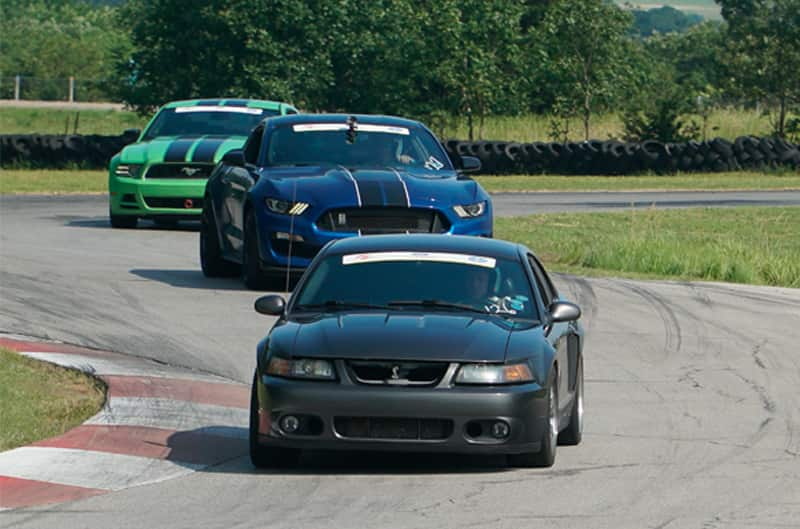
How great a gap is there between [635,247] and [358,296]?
1126cm

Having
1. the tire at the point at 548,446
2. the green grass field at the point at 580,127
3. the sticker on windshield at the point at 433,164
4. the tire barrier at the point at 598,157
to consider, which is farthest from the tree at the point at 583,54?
the tire at the point at 548,446

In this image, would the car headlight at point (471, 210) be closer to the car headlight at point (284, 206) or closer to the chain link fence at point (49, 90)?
the car headlight at point (284, 206)

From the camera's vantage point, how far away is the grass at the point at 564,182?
3362 centimetres

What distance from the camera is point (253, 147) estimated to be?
17344mm

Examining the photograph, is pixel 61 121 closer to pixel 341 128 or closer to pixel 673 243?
pixel 673 243

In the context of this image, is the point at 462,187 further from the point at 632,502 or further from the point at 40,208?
the point at 40,208

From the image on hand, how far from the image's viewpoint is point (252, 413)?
8.44 metres

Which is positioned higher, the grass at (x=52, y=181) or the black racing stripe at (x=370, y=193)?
the black racing stripe at (x=370, y=193)

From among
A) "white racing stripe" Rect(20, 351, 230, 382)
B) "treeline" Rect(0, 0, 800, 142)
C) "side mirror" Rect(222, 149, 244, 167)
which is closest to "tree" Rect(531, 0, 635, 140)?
"treeline" Rect(0, 0, 800, 142)

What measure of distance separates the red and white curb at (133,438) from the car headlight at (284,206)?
140 inches

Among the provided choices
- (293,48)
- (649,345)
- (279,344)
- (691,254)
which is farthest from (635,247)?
(293,48)

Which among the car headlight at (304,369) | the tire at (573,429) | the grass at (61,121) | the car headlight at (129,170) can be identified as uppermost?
the car headlight at (304,369)

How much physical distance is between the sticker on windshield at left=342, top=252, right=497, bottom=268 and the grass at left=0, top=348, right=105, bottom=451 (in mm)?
1857

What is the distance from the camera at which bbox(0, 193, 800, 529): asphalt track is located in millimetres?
7516
